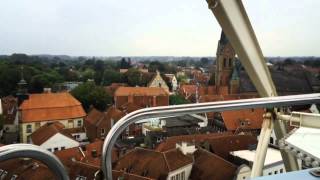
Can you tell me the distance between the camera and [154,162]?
37.6 ft

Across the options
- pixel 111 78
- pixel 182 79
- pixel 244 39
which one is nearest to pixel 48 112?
pixel 111 78

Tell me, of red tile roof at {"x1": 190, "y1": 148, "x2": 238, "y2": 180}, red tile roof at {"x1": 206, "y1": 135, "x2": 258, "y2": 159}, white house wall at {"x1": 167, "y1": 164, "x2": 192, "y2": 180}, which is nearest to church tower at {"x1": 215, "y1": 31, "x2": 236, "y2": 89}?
red tile roof at {"x1": 206, "y1": 135, "x2": 258, "y2": 159}

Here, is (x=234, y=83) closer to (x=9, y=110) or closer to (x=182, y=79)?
(x=9, y=110)

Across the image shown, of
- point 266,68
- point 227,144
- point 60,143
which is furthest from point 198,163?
point 266,68

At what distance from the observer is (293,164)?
5.97 ft

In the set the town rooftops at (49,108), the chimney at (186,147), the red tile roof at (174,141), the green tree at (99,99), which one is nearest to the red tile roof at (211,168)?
the chimney at (186,147)

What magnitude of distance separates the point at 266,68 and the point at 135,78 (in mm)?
43771

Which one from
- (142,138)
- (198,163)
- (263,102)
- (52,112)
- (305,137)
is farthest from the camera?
(52,112)

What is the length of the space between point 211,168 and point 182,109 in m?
11.2

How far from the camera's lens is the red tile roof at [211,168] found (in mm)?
11492

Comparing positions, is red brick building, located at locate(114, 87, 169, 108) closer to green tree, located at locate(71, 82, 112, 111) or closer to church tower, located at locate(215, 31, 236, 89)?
green tree, located at locate(71, 82, 112, 111)

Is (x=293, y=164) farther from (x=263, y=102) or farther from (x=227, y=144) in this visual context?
(x=227, y=144)

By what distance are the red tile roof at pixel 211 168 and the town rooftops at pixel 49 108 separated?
15006 mm

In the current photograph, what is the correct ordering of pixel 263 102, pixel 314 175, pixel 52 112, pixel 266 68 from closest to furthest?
pixel 314 175
pixel 263 102
pixel 266 68
pixel 52 112
